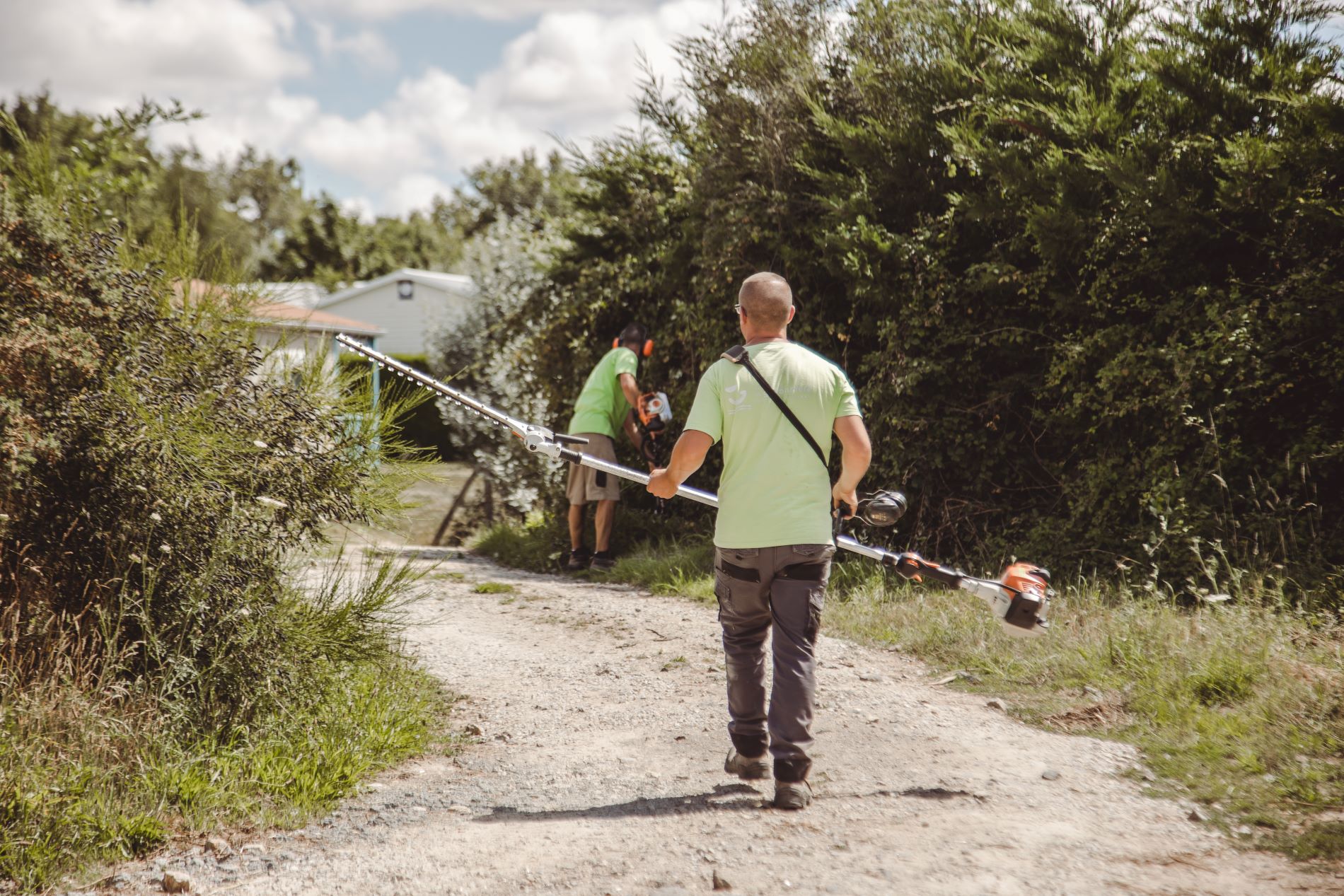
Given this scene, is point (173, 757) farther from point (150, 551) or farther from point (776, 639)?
point (776, 639)

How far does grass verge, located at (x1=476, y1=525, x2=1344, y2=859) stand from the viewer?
13.0ft

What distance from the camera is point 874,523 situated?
15.3 feet

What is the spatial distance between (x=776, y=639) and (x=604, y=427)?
18.6 feet

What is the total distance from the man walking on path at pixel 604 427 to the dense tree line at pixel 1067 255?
82cm

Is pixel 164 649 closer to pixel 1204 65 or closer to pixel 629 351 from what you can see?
pixel 629 351

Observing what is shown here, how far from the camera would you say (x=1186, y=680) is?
4992 mm

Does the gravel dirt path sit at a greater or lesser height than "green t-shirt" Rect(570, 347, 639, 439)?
lesser

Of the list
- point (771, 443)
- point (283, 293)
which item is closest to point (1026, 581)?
point (771, 443)

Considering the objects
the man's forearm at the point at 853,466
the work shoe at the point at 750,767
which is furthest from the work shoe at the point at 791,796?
the man's forearm at the point at 853,466

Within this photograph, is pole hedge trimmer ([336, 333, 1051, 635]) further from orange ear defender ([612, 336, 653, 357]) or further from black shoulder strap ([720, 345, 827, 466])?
orange ear defender ([612, 336, 653, 357])

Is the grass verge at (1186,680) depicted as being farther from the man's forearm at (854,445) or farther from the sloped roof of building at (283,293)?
the sloped roof of building at (283,293)

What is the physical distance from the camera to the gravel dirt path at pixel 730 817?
3.48 metres

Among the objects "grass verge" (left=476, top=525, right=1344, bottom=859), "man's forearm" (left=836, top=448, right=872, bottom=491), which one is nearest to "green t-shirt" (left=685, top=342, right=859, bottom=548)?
"man's forearm" (left=836, top=448, right=872, bottom=491)

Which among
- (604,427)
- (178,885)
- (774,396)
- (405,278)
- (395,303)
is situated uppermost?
(405,278)
